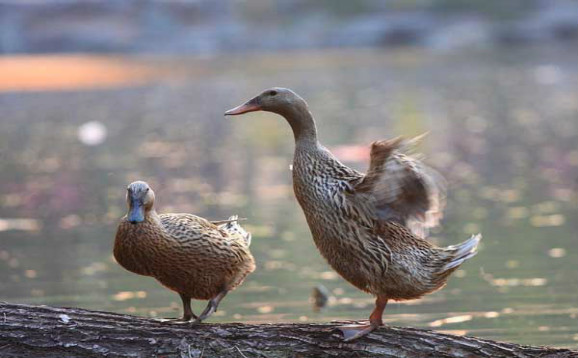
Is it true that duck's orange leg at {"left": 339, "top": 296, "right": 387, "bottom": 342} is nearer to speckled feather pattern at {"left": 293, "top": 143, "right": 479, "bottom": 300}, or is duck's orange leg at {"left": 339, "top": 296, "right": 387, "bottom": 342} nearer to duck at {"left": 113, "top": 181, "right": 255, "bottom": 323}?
speckled feather pattern at {"left": 293, "top": 143, "right": 479, "bottom": 300}

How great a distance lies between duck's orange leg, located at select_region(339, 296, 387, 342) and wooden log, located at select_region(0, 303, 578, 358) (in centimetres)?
3

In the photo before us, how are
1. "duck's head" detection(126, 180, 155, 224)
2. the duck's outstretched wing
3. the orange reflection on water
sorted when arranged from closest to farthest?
the duck's outstretched wing
"duck's head" detection(126, 180, 155, 224)
the orange reflection on water

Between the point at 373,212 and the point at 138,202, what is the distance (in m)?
1.19

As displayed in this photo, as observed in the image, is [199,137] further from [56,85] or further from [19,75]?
[19,75]

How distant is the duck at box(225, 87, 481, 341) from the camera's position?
585cm

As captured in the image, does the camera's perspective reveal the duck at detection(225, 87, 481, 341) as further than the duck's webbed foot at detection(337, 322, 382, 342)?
No

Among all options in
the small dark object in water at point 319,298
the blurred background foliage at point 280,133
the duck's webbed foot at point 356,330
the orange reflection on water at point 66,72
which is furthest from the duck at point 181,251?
the orange reflection on water at point 66,72

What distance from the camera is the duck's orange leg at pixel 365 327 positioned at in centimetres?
599

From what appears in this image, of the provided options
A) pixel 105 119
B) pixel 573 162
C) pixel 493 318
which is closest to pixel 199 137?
pixel 105 119

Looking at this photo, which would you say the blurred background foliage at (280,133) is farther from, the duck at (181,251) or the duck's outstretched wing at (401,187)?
the duck's outstretched wing at (401,187)

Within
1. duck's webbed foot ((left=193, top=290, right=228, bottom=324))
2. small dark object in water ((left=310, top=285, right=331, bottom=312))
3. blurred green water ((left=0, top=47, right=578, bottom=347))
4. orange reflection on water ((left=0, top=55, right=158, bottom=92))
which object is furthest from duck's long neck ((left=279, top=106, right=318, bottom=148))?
orange reflection on water ((left=0, top=55, right=158, bottom=92))

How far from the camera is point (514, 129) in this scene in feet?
62.9

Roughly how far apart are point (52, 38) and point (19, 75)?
10241 millimetres

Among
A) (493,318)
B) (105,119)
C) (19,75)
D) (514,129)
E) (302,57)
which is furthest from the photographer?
(302,57)
